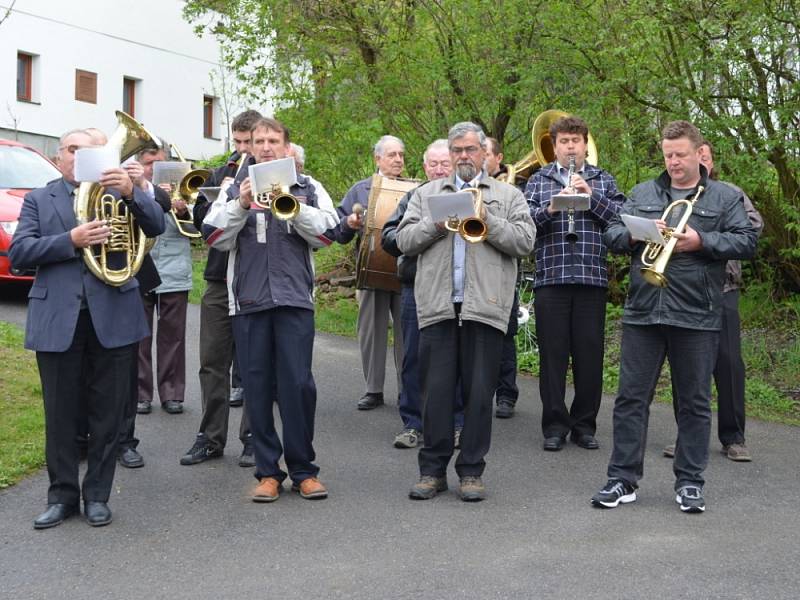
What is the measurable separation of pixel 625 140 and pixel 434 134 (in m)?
2.57

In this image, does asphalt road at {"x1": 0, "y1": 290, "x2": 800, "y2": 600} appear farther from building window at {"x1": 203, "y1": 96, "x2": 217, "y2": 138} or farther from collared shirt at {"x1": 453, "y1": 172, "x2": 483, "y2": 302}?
building window at {"x1": 203, "y1": 96, "x2": 217, "y2": 138}

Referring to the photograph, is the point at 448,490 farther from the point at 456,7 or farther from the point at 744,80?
the point at 456,7

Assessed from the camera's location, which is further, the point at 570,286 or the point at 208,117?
the point at 208,117

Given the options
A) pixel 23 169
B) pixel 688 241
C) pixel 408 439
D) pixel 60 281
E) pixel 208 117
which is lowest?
pixel 408 439

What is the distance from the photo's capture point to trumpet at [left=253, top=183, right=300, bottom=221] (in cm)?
604

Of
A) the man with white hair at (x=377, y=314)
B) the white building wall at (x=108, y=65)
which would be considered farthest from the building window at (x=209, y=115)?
the man with white hair at (x=377, y=314)

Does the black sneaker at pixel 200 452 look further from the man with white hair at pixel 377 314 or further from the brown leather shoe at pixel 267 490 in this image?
the man with white hair at pixel 377 314

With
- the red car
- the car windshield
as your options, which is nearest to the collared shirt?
the red car

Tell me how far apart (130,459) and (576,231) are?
3265 millimetres

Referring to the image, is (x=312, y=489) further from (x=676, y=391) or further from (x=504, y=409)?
(x=504, y=409)

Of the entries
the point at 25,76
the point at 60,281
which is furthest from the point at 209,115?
the point at 60,281

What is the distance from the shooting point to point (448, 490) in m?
6.61

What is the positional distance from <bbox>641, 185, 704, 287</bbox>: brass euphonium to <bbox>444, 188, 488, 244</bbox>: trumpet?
90 centimetres

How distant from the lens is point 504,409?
875 centimetres
